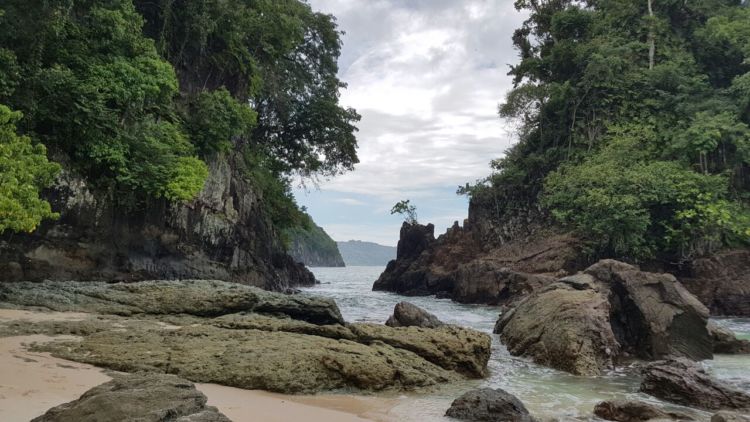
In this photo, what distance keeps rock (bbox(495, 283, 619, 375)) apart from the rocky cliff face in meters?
12.4

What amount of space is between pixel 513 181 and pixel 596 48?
9.87m

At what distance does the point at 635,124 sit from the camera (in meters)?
29.9

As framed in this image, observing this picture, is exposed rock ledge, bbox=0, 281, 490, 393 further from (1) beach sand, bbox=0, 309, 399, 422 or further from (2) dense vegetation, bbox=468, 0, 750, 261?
(2) dense vegetation, bbox=468, 0, 750, 261

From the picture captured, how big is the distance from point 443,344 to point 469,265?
1992 cm

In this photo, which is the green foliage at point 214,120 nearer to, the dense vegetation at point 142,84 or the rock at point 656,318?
the dense vegetation at point 142,84

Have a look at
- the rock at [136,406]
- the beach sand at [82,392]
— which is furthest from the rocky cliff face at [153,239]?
the rock at [136,406]

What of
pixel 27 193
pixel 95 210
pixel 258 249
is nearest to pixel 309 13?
pixel 258 249

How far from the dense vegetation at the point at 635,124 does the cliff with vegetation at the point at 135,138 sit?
1715 centimetres

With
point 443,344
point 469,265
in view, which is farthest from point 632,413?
point 469,265

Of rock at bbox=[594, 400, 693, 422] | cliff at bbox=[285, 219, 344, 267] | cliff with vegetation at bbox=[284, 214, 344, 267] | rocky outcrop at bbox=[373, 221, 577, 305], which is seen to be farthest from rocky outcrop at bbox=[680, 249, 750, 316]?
cliff at bbox=[285, 219, 344, 267]

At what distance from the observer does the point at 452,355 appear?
8883 mm

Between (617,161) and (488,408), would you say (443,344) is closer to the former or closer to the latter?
(488,408)

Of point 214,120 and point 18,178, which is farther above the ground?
point 214,120

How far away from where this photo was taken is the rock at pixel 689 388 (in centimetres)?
720
